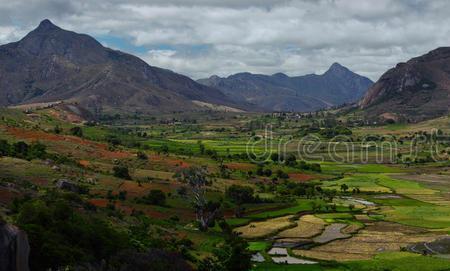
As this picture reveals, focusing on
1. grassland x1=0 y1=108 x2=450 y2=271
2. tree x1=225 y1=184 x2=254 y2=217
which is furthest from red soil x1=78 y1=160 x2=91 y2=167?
tree x1=225 y1=184 x2=254 y2=217

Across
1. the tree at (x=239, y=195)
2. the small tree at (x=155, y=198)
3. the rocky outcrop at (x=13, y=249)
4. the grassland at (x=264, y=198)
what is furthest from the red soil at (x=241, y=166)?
the rocky outcrop at (x=13, y=249)

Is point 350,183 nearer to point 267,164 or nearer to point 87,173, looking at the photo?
point 267,164

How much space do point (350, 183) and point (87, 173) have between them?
232ft

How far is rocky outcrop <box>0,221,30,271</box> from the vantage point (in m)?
35.2

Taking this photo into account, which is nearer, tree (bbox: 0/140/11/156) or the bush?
the bush

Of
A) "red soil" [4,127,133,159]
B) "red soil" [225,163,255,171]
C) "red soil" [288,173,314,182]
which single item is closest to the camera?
"red soil" [4,127,133,159]

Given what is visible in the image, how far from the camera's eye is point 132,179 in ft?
395

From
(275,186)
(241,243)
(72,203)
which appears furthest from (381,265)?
(275,186)

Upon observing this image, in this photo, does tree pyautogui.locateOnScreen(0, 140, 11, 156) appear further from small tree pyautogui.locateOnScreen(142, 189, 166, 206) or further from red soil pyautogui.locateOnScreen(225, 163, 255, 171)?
red soil pyautogui.locateOnScreen(225, 163, 255, 171)

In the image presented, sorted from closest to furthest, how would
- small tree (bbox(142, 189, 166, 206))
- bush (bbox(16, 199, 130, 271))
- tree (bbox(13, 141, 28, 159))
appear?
bush (bbox(16, 199, 130, 271))
small tree (bbox(142, 189, 166, 206))
tree (bbox(13, 141, 28, 159))

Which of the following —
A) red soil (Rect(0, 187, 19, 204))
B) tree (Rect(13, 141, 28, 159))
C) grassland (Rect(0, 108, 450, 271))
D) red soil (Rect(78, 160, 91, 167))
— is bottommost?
grassland (Rect(0, 108, 450, 271))

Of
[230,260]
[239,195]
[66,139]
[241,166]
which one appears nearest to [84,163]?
[66,139]

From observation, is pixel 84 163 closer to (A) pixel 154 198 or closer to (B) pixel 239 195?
(A) pixel 154 198

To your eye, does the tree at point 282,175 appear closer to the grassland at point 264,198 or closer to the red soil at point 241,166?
the grassland at point 264,198
